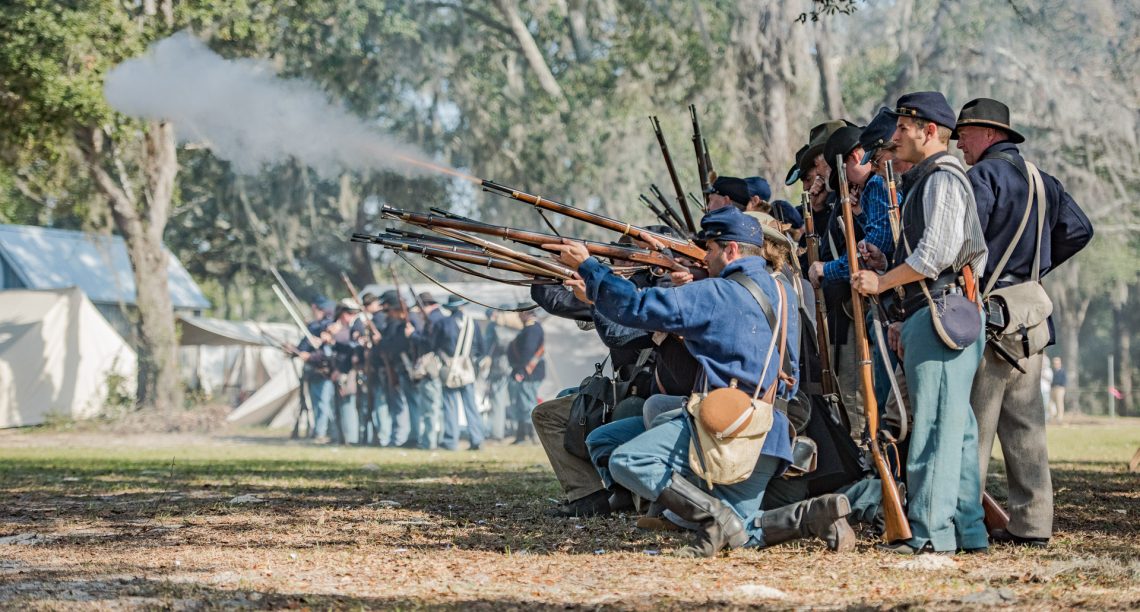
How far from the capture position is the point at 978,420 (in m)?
6.00

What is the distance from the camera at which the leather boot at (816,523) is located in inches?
232

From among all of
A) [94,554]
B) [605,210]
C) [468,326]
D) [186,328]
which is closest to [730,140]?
[468,326]

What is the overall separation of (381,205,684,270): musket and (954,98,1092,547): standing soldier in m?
1.62

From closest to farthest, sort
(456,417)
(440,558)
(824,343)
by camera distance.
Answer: (440,558) → (824,343) → (456,417)

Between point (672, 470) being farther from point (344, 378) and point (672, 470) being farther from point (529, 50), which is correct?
point (529, 50)

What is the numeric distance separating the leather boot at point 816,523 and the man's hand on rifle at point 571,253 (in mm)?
1473

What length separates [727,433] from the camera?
5.76 meters

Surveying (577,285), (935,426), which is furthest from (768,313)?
(577,285)

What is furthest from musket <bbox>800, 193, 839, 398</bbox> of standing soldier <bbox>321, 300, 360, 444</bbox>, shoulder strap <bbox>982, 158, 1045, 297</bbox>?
standing soldier <bbox>321, 300, 360, 444</bbox>

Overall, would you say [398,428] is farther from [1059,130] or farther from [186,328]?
[1059,130]

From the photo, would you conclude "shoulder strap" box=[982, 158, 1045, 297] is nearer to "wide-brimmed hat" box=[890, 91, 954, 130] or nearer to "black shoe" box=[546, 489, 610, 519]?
"wide-brimmed hat" box=[890, 91, 954, 130]

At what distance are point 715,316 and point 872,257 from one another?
882 mm

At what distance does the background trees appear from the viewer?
61.9 feet

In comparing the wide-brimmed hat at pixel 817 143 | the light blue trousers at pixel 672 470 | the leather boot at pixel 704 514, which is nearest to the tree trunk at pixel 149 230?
the wide-brimmed hat at pixel 817 143
